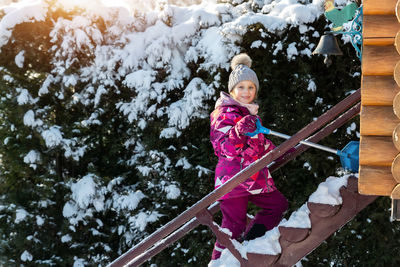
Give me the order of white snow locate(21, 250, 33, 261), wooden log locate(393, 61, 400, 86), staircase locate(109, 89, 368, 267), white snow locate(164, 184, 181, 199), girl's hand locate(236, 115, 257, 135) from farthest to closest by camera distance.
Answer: white snow locate(21, 250, 33, 261), white snow locate(164, 184, 181, 199), girl's hand locate(236, 115, 257, 135), staircase locate(109, 89, 368, 267), wooden log locate(393, 61, 400, 86)

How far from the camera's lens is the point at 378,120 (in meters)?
2.62

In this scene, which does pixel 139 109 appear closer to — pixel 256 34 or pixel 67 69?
pixel 67 69

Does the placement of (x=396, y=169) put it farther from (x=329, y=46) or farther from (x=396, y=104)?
(x=329, y=46)

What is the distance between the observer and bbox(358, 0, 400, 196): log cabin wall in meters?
2.59

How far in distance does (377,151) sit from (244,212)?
4.35 ft

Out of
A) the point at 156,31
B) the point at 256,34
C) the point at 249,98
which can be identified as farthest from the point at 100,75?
the point at 249,98

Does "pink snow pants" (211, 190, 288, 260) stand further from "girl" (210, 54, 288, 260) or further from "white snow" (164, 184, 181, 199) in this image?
"white snow" (164, 184, 181, 199)

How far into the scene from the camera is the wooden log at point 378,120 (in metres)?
2.61

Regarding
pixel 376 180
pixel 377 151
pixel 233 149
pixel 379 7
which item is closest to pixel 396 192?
pixel 376 180

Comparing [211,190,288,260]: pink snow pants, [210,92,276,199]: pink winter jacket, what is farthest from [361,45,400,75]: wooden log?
[211,190,288,260]: pink snow pants

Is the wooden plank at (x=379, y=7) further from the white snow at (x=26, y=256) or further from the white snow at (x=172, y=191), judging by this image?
the white snow at (x=26, y=256)

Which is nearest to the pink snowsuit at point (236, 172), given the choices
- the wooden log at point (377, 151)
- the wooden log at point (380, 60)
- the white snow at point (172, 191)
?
the wooden log at point (377, 151)

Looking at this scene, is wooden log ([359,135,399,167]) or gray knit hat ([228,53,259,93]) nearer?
wooden log ([359,135,399,167])

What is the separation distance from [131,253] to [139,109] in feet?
7.60
